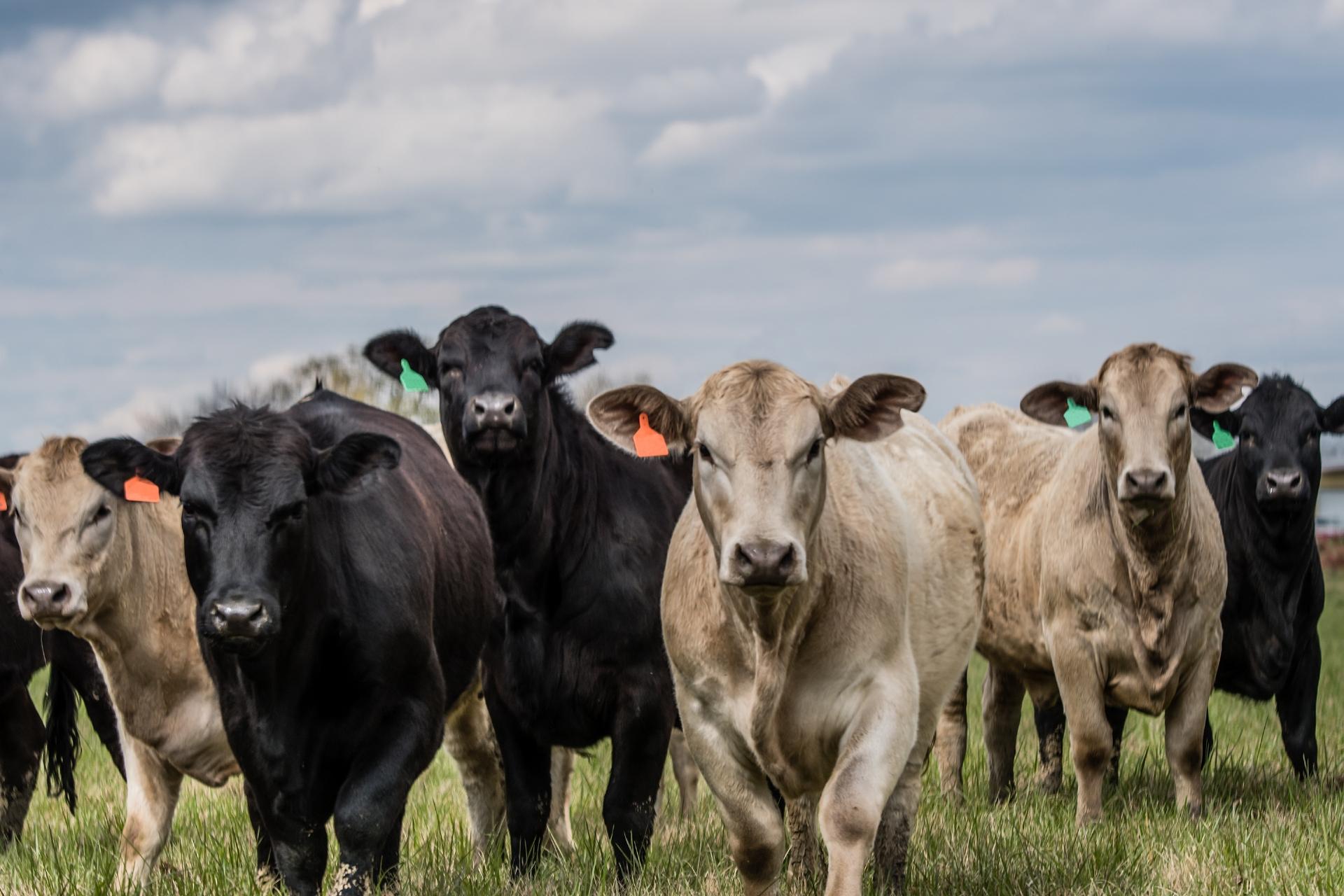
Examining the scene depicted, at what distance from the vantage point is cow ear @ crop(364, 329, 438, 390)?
6.91 m

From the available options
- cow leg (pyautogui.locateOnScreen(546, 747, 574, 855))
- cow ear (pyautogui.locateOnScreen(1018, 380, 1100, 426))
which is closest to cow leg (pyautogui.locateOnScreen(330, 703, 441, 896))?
cow leg (pyautogui.locateOnScreen(546, 747, 574, 855))

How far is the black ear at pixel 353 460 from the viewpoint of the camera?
217 inches

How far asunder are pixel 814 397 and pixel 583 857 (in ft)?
7.47

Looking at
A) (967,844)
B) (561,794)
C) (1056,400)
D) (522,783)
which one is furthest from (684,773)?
(967,844)

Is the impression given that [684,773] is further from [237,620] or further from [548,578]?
[237,620]

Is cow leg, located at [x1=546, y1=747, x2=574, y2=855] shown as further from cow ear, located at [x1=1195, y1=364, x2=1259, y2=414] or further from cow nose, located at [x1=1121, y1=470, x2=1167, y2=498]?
cow ear, located at [x1=1195, y1=364, x2=1259, y2=414]

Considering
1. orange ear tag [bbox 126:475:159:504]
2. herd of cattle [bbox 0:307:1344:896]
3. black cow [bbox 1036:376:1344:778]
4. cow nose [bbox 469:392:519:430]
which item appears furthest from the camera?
black cow [bbox 1036:376:1344:778]

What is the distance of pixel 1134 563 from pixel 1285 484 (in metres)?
1.24

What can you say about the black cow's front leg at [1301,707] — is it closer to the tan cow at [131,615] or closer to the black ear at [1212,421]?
the black ear at [1212,421]

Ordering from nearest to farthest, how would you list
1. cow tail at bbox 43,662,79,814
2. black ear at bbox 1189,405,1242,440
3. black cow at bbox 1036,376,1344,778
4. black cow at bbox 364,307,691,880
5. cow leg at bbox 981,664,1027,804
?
black cow at bbox 364,307,691,880, cow tail at bbox 43,662,79,814, black cow at bbox 1036,376,1344,778, black ear at bbox 1189,405,1242,440, cow leg at bbox 981,664,1027,804

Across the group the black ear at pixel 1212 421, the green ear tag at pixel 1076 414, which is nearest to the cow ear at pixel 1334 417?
the black ear at pixel 1212 421

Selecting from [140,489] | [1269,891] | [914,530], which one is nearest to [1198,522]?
[914,530]

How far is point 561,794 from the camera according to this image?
8.20 metres

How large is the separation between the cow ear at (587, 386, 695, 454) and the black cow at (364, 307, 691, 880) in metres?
1.11
